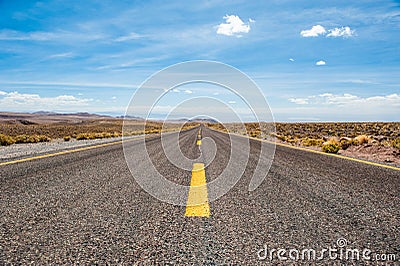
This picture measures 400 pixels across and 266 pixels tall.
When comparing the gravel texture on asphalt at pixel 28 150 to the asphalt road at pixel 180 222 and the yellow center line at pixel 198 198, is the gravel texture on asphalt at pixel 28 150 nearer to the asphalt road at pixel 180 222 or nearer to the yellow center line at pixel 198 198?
the asphalt road at pixel 180 222

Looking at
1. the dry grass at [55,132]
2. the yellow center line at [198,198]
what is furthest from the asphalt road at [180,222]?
the dry grass at [55,132]

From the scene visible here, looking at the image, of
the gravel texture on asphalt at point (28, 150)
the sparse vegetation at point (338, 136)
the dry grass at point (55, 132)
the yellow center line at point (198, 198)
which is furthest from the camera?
the dry grass at point (55, 132)

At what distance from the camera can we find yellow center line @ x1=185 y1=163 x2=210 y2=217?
A: 262 cm

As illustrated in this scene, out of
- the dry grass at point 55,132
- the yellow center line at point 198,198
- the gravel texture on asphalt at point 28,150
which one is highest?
the yellow center line at point 198,198

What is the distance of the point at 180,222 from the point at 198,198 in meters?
0.78

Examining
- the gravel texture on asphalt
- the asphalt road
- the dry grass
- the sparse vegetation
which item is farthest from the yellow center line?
the gravel texture on asphalt

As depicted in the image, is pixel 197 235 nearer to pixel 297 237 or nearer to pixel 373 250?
pixel 297 237

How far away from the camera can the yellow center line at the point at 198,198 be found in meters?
2.62

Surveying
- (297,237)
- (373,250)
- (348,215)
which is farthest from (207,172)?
(373,250)

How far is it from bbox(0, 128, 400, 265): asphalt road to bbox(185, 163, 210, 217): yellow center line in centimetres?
9

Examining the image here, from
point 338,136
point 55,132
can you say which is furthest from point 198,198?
point 55,132

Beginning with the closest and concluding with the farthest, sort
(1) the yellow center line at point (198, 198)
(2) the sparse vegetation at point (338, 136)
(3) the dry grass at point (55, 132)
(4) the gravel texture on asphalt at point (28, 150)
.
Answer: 1. (1) the yellow center line at point (198, 198)
2. (4) the gravel texture on asphalt at point (28, 150)
3. (2) the sparse vegetation at point (338, 136)
4. (3) the dry grass at point (55, 132)

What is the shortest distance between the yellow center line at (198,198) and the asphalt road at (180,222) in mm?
87

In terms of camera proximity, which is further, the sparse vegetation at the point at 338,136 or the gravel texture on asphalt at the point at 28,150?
the sparse vegetation at the point at 338,136
